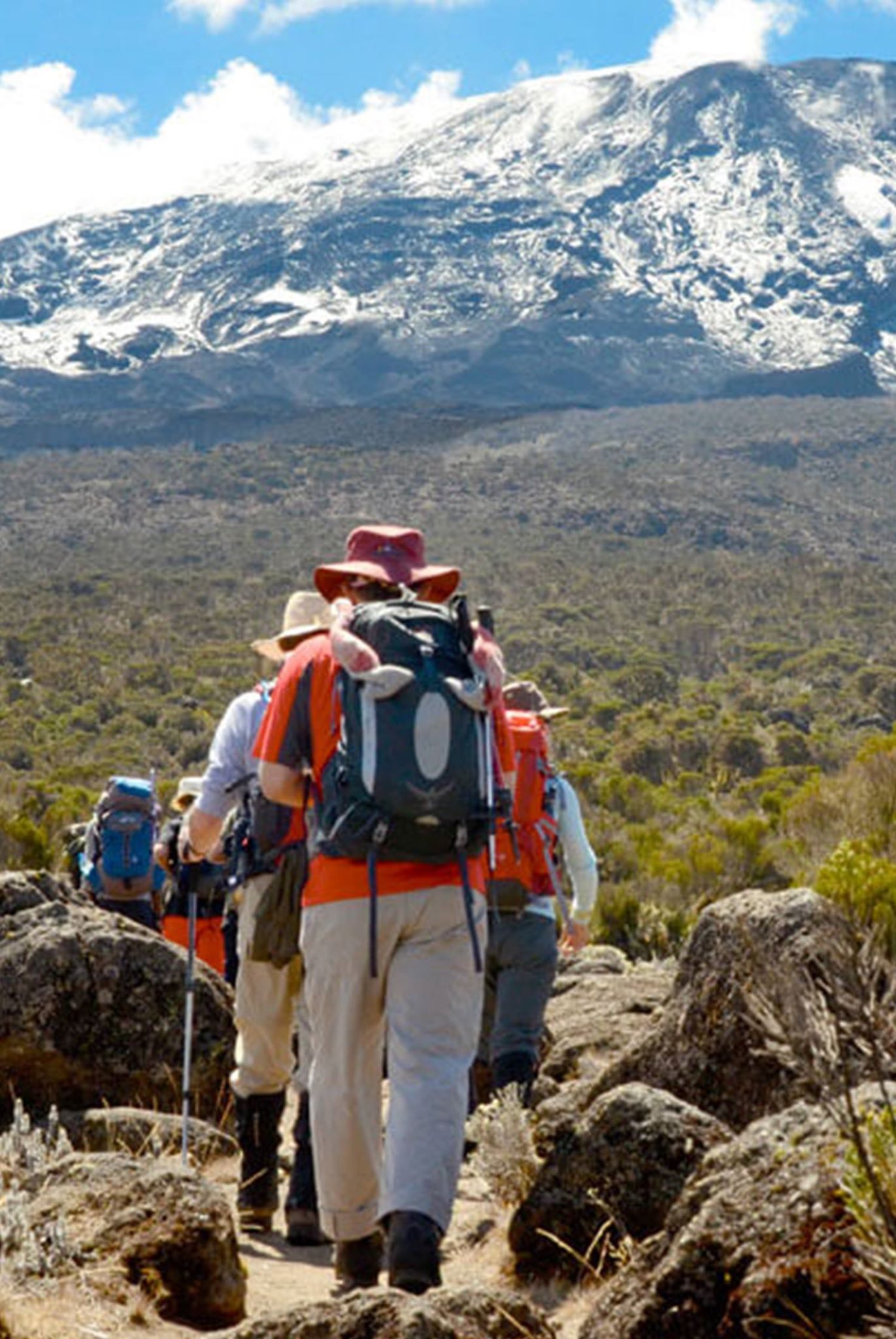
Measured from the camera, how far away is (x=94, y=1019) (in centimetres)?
555

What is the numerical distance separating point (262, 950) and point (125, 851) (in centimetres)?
353

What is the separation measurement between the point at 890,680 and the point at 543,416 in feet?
212

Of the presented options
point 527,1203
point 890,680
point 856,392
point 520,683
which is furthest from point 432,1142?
point 856,392

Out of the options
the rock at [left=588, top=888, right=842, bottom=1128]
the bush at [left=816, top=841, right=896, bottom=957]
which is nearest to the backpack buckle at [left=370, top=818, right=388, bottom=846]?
the rock at [left=588, top=888, right=842, bottom=1128]

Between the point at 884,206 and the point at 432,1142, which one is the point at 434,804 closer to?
the point at 432,1142

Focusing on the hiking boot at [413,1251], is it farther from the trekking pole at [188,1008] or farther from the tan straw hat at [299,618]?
the tan straw hat at [299,618]

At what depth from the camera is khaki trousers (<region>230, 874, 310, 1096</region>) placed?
4.72 m

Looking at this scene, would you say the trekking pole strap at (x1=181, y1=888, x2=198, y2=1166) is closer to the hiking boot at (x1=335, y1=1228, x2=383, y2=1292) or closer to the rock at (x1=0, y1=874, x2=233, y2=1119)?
the rock at (x1=0, y1=874, x2=233, y2=1119)

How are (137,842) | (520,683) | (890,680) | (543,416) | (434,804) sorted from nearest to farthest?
(434,804) < (520,683) < (137,842) < (890,680) < (543,416)

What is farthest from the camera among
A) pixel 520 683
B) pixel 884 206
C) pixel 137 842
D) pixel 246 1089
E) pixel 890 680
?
pixel 884 206

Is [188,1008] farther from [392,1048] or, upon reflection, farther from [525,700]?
[525,700]

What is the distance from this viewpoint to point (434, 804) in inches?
141

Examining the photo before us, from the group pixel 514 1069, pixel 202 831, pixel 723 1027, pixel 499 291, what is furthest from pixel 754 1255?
pixel 499 291

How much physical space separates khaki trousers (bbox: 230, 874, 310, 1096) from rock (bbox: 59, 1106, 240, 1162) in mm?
226
